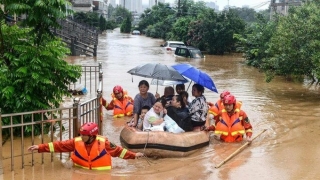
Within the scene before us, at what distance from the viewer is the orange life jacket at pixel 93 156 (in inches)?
257

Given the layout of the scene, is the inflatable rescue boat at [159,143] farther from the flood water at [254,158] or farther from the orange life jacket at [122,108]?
the orange life jacket at [122,108]

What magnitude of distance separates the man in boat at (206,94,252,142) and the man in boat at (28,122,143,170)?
2.97 m

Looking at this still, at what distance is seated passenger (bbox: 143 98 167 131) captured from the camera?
822 centimetres

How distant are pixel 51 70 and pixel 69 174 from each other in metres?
2.60

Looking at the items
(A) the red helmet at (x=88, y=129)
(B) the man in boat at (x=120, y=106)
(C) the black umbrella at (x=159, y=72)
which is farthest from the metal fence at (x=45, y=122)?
(B) the man in boat at (x=120, y=106)

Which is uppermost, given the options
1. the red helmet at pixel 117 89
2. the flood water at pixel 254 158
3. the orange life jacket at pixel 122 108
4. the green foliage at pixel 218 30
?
the green foliage at pixel 218 30

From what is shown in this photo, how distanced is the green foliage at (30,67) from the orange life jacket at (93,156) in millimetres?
2137

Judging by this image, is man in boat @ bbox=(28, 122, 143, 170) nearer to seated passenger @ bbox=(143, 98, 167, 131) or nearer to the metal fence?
the metal fence

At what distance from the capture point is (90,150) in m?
6.56

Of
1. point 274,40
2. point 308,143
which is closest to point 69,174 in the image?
point 308,143

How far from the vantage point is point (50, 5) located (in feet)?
24.5

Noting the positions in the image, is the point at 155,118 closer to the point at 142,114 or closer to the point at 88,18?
the point at 142,114

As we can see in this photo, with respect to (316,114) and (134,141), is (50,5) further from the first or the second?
(316,114)

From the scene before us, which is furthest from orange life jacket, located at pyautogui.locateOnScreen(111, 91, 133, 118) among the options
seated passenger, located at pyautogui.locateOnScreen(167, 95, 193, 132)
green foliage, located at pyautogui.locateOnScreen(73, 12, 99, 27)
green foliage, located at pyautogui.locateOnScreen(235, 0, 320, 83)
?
green foliage, located at pyautogui.locateOnScreen(73, 12, 99, 27)
